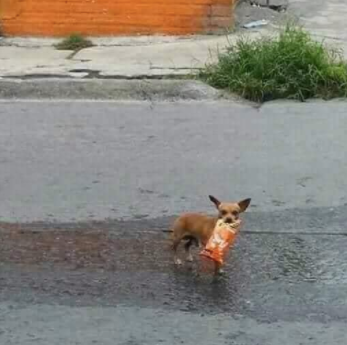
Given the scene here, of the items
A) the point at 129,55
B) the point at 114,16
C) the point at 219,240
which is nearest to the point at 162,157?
the point at 219,240

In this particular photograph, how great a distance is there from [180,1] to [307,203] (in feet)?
17.2

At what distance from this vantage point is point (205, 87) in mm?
8688

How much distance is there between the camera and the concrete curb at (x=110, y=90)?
861 cm

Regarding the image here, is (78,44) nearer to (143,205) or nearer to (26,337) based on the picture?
(143,205)

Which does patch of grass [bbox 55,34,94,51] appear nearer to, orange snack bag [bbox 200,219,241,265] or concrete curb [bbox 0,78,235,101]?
concrete curb [bbox 0,78,235,101]

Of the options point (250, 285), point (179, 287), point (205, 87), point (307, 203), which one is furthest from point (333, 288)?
point (205, 87)

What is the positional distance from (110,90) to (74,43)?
75.4 inches

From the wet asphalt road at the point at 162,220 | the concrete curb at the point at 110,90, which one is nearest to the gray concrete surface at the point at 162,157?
the wet asphalt road at the point at 162,220

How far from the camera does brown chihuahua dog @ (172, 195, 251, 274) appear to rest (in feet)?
15.7

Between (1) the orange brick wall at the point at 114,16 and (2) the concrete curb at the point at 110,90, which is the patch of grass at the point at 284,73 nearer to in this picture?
(2) the concrete curb at the point at 110,90

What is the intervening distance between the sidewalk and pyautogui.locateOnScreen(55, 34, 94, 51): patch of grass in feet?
0.29

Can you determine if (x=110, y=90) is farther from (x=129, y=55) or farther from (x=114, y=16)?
(x=114, y=16)

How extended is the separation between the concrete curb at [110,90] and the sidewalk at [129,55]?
24 cm

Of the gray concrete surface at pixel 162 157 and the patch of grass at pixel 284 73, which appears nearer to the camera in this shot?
the gray concrete surface at pixel 162 157
